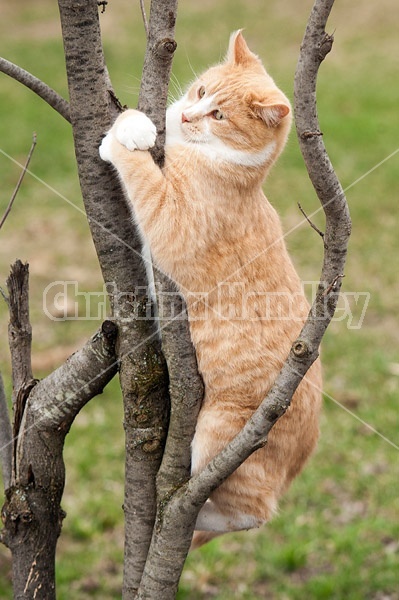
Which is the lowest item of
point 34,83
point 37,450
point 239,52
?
point 37,450

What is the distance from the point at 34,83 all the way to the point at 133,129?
295mm

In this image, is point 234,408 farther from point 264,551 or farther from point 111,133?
point 264,551

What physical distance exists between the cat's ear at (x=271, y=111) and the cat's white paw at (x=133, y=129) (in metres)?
0.53

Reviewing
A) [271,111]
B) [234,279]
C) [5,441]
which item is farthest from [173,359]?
[271,111]

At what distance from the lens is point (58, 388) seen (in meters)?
2.21

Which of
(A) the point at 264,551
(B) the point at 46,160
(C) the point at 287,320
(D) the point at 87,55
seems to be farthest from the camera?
(B) the point at 46,160

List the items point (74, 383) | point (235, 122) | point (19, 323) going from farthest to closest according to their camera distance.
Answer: point (235, 122), point (19, 323), point (74, 383)

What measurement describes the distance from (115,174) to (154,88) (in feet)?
0.89

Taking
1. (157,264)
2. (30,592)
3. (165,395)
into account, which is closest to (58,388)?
(165,395)

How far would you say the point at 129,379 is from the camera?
6.77ft

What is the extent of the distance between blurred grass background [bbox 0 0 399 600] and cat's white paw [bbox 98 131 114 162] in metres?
0.93

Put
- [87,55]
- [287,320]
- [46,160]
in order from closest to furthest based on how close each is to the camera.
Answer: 1. [87,55]
2. [287,320]
3. [46,160]

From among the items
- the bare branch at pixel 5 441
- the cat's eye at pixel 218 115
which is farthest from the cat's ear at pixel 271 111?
the bare branch at pixel 5 441

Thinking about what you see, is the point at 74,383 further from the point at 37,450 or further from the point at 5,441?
the point at 5,441
